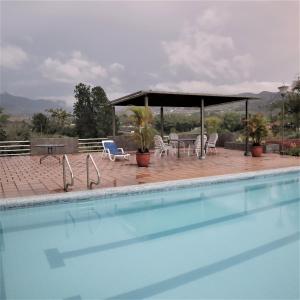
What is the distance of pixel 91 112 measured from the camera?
24328mm

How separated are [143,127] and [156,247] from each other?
5.27 meters

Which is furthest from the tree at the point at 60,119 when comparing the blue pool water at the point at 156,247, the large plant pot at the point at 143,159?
the blue pool water at the point at 156,247

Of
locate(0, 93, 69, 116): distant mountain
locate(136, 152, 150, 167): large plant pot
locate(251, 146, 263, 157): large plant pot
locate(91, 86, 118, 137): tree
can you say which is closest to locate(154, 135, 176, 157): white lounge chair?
locate(136, 152, 150, 167): large plant pot

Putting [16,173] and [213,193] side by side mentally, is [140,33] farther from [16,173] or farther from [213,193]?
[213,193]

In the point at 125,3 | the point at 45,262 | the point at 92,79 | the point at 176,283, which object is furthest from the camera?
the point at 92,79

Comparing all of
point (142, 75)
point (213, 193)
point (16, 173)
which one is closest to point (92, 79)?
point (142, 75)

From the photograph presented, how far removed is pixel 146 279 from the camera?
141 inches

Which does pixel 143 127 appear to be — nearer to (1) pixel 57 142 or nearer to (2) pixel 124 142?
(2) pixel 124 142

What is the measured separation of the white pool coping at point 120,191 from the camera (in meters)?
5.62

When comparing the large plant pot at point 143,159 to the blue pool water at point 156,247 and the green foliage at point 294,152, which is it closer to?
the blue pool water at point 156,247

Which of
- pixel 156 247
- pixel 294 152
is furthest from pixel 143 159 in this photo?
pixel 294 152

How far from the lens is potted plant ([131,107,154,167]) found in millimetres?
9305

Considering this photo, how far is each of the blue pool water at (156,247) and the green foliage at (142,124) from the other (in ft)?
8.96

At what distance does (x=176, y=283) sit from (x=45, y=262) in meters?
1.59
